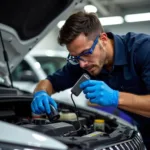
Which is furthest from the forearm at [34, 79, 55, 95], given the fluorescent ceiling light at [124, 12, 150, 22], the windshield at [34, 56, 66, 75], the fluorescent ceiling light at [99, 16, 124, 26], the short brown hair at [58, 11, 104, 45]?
the fluorescent ceiling light at [99, 16, 124, 26]

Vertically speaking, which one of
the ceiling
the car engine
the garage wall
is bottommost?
the garage wall

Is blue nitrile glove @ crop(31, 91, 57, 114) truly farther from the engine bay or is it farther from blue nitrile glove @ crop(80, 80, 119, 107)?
blue nitrile glove @ crop(80, 80, 119, 107)

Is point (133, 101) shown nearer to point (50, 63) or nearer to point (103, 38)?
point (103, 38)

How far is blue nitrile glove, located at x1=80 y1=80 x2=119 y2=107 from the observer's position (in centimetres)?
173

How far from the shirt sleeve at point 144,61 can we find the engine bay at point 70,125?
1.11 feet

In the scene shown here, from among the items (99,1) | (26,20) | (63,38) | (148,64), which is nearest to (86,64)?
(63,38)

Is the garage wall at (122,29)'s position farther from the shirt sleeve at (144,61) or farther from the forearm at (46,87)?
the shirt sleeve at (144,61)

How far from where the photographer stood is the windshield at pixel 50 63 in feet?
18.4

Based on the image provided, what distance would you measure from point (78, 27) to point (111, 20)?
8060 millimetres

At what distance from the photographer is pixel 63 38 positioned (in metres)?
1.94

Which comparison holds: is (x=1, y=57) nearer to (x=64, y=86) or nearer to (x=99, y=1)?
(x=64, y=86)

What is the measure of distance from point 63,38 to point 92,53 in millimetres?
195

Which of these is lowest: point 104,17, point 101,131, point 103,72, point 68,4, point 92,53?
point 104,17

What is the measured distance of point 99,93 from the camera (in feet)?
5.66
